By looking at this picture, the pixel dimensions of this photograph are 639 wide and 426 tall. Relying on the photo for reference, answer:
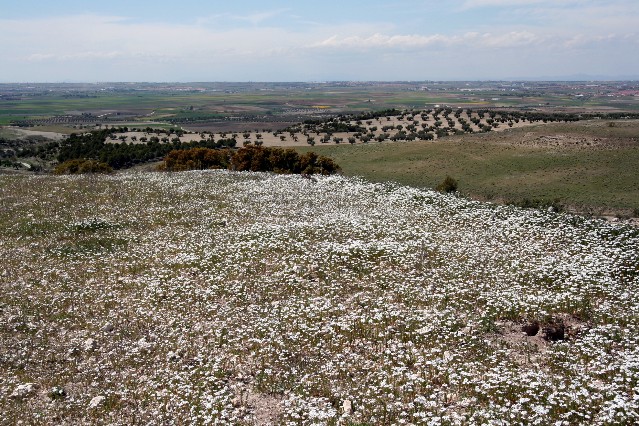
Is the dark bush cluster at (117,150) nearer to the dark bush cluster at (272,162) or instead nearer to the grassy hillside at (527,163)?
the dark bush cluster at (272,162)

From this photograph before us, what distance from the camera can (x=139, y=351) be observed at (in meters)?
11.9

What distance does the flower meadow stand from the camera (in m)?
9.28

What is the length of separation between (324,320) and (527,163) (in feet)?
143

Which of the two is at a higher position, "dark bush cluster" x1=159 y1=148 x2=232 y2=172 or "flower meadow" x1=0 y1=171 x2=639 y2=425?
"dark bush cluster" x1=159 y1=148 x2=232 y2=172

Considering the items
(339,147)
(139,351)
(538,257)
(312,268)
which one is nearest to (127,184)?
(312,268)

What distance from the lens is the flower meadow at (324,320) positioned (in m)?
9.28

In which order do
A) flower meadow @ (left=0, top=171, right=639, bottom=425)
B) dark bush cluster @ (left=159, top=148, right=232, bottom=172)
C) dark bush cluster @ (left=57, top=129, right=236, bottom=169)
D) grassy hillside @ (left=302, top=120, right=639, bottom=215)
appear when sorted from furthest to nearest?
dark bush cluster @ (left=57, top=129, right=236, bottom=169) < dark bush cluster @ (left=159, top=148, right=232, bottom=172) < grassy hillside @ (left=302, top=120, right=639, bottom=215) < flower meadow @ (left=0, top=171, right=639, bottom=425)

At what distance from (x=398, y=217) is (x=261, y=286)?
9.95m

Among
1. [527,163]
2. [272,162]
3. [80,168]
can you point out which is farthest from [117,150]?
[527,163]

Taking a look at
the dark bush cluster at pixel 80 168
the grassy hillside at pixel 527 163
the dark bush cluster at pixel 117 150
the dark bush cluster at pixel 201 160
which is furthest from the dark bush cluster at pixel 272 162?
the dark bush cluster at pixel 117 150

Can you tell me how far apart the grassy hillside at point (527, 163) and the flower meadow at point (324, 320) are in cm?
1532

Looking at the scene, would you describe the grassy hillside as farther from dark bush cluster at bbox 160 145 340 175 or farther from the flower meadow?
the flower meadow

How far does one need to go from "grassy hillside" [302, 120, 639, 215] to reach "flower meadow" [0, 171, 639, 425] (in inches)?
603

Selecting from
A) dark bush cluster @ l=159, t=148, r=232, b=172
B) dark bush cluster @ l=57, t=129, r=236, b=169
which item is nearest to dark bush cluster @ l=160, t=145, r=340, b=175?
dark bush cluster @ l=159, t=148, r=232, b=172
